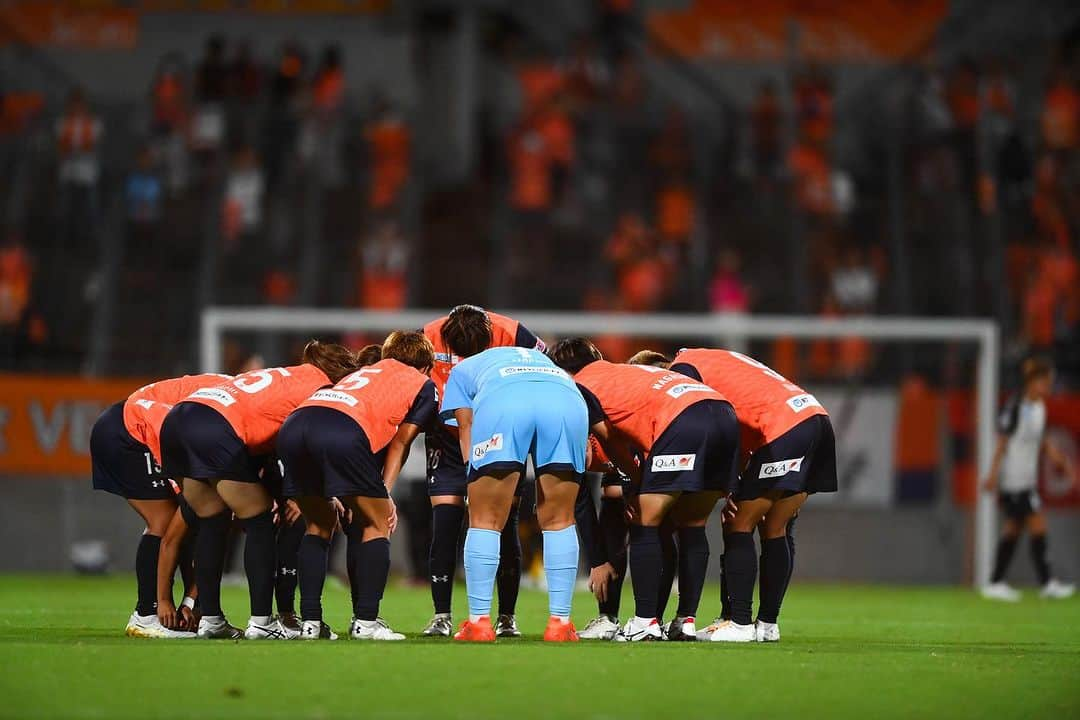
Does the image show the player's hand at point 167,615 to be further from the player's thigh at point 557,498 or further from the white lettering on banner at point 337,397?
the player's thigh at point 557,498

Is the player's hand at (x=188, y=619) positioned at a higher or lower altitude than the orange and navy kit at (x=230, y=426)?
lower

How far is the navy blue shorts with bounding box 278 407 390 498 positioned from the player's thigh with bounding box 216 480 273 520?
25 cm

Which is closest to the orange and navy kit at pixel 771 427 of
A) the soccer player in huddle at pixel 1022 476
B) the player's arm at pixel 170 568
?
the player's arm at pixel 170 568

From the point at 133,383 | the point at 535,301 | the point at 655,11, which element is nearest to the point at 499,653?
the point at 133,383

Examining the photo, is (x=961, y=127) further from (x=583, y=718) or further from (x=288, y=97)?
(x=583, y=718)

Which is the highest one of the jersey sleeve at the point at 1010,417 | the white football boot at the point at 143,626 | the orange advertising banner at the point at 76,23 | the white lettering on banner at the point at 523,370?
the orange advertising banner at the point at 76,23

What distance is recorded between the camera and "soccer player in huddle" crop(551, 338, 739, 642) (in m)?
8.51

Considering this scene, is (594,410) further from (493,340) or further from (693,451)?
(493,340)

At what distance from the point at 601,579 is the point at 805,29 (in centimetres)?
1968

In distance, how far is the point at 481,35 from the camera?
25438mm

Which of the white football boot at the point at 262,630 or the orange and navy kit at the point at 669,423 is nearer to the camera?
the white football boot at the point at 262,630

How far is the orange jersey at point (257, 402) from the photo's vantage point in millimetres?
8508

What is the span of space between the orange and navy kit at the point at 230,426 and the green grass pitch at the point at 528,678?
3.04ft

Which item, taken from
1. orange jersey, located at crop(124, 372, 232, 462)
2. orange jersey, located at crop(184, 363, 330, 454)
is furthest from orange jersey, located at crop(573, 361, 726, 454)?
orange jersey, located at crop(124, 372, 232, 462)
